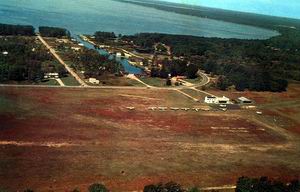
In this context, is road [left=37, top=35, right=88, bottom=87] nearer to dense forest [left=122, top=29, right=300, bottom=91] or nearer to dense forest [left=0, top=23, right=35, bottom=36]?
dense forest [left=0, top=23, right=35, bottom=36]

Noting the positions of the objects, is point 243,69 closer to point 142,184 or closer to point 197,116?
point 197,116

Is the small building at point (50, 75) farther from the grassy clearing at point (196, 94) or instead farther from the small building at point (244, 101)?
the small building at point (244, 101)

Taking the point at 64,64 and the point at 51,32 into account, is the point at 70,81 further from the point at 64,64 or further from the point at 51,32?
the point at 51,32

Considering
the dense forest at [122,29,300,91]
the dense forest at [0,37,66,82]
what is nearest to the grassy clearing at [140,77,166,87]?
the dense forest at [122,29,300,91]

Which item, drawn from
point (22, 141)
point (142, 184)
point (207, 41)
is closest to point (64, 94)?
point (22, 141)

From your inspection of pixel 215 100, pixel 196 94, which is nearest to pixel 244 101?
pixel 215 100

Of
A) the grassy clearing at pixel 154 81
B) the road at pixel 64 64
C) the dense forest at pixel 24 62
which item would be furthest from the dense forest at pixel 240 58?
the dense forest at pixel 24 62
